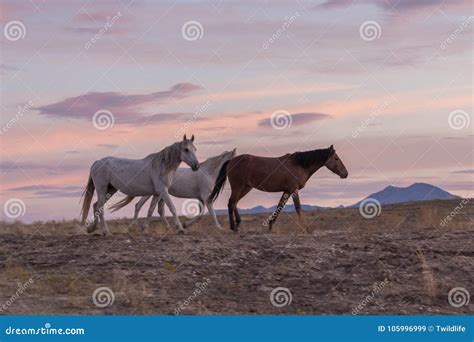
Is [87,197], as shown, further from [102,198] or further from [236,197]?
[236,197]

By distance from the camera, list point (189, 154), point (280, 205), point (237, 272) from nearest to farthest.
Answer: point (237, 272)
point (189, 154)
point (280, 205)

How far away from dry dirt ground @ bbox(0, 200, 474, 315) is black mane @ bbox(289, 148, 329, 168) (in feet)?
8.55

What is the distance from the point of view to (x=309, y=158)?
67.6 ft

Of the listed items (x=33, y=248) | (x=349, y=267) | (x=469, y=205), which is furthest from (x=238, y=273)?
(x=469, y=205)

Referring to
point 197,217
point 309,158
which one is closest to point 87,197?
point 197,217

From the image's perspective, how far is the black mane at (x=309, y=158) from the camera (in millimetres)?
20547

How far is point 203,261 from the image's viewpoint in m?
15.4

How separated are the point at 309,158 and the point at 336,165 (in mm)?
1018

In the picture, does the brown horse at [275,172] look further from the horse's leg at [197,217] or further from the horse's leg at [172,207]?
the horse's leg at [172,207]

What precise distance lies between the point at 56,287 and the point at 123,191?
16.9 feet

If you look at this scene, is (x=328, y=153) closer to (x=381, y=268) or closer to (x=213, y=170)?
(x=213, y=170)

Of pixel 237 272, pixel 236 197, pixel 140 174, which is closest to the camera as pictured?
pixel 237 272

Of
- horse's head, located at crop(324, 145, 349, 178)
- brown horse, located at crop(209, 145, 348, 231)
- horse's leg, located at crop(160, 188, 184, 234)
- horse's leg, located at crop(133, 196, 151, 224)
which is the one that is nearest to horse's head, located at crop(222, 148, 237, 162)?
brown horse, located at crop(209, 145, 348, 231)

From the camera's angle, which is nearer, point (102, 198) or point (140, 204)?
point (102, 198)
